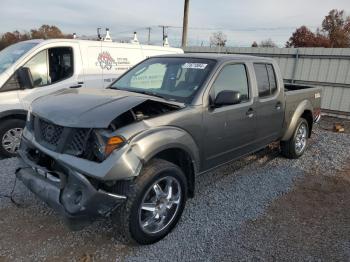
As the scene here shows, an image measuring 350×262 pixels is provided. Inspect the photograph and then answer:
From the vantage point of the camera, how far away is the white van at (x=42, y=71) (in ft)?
18.0

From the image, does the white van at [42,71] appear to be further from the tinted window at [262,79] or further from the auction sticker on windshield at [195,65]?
the tinted window at [262,79]

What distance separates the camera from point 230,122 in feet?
13.1

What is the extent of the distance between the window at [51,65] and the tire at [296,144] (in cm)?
432

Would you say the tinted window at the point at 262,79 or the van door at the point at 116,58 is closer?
the tinted window at the point at 262,79

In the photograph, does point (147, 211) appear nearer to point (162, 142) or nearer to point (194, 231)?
point (194, 231)

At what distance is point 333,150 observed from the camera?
679 centimetres

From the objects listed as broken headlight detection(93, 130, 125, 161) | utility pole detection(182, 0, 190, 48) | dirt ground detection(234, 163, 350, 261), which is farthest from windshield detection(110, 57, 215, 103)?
utility pole detection(182, 0, 190, 48)

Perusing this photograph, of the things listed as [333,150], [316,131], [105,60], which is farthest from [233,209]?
[316,131]

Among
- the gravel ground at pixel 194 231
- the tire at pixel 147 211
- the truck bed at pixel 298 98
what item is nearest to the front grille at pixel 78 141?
the tire at pixel 147 211

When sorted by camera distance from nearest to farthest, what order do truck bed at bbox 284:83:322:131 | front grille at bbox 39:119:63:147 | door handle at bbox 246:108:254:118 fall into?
front grille at bbox 39:119:63:147 < door handle at bbox 246:108:254:118 < truck bed at bbox 284:83:322:131

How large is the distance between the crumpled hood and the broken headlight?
11cm

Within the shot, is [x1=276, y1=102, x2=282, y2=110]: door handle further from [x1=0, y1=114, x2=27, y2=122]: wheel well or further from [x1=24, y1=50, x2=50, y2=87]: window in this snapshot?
[x1=0, y1=114, x2=27, y2=122]: wheel well

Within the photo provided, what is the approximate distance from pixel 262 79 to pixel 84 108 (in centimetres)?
282

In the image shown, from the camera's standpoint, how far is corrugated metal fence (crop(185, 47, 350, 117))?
1034 centimetres
